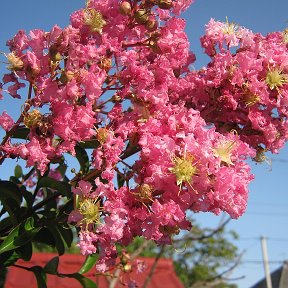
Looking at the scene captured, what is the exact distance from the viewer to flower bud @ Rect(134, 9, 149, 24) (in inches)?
49.8

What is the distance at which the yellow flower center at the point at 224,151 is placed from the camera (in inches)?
44.3

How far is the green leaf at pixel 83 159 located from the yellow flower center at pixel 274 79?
484 millimetres

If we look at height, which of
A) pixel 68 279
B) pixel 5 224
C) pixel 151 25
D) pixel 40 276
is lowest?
pixel 40 276

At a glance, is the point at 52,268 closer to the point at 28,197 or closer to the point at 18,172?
the point at 28,197

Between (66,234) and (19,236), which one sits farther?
(66,234)

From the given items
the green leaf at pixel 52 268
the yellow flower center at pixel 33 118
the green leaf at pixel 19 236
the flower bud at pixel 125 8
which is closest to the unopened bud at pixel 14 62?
the yellow flower center at pixel 33 118

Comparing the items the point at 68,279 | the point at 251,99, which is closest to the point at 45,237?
the point at 251,99

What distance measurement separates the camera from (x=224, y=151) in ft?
3.74

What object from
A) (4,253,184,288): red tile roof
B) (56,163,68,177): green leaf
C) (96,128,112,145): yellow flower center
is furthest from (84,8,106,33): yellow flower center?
(4,253,184,288): red tile roof

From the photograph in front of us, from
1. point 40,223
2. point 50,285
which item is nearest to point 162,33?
point 40,223

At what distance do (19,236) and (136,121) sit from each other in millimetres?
373

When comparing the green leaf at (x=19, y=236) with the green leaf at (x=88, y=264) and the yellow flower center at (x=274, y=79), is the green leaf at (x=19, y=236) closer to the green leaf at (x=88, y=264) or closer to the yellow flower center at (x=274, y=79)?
the green leaf at (x=88, y=264)

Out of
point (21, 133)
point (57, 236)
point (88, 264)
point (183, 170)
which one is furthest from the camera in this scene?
point (88, 264)

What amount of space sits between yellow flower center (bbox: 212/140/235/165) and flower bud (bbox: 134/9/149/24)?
348mm
